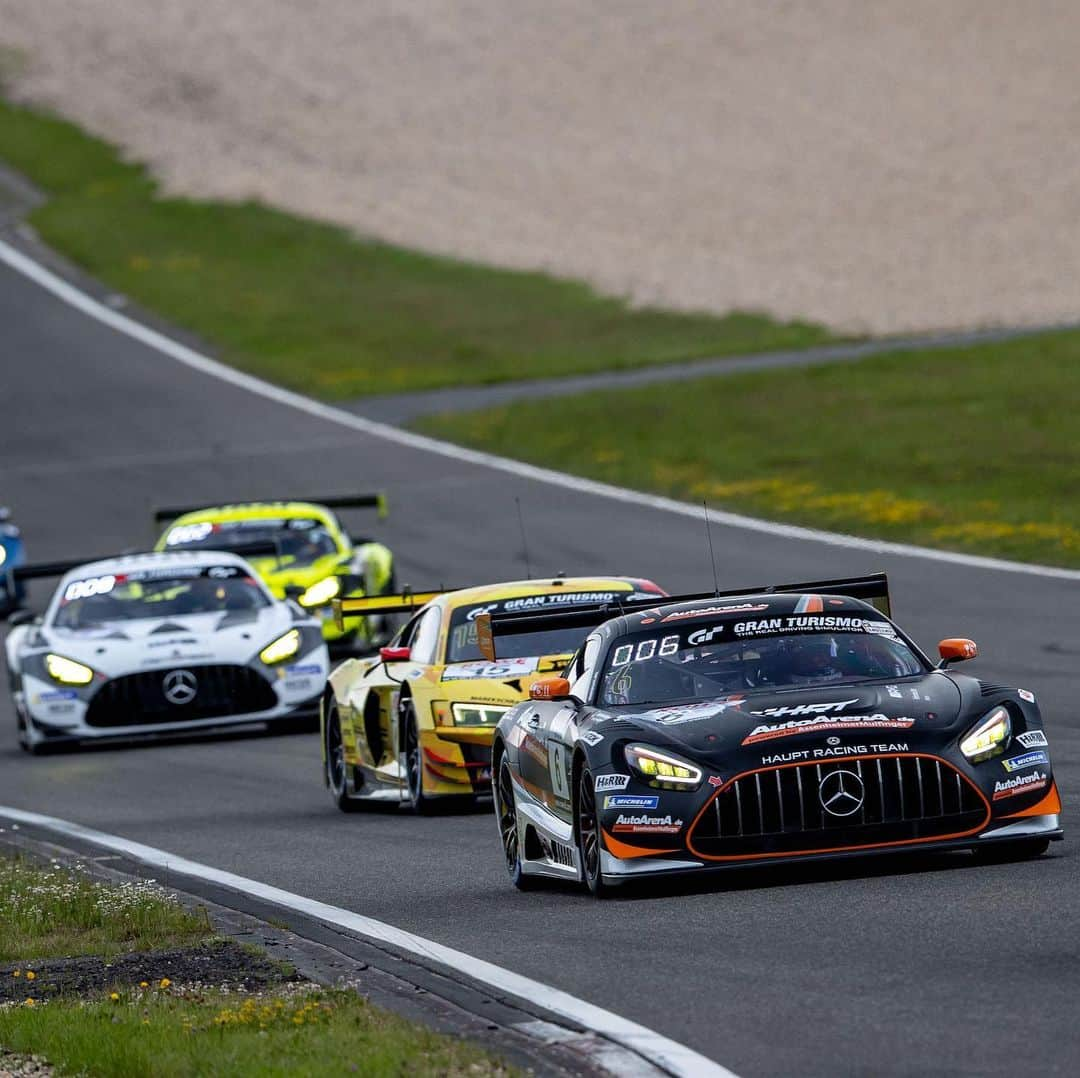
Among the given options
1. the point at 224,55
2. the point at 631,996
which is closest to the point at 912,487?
the point at 631,996

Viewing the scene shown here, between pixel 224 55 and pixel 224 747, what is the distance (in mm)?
72314

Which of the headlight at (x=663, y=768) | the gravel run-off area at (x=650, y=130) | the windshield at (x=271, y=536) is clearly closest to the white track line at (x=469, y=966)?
the headlight at (x=663, y=768)

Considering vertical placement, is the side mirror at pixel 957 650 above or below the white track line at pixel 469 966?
above

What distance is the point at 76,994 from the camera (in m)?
8.71

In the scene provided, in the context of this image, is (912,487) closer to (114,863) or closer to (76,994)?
(114,863)

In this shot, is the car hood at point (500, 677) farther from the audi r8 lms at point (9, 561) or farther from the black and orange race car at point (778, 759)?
the audi r8 lms at point (9, 561)

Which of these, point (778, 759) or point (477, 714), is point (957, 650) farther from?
point (477, 714)

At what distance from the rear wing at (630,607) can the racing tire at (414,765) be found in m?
1.61

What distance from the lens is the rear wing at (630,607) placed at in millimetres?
12125

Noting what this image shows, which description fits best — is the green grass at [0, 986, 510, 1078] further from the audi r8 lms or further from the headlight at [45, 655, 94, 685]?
the audi r8 lms

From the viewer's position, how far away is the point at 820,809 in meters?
9.98

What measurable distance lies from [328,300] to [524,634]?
47724 millimetres

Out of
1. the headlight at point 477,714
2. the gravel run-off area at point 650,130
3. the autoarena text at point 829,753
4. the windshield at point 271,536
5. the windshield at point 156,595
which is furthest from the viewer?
the gravel run-off area at point 650,130

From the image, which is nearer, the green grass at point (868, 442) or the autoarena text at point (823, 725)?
the autoarena text at point (823, 725)
